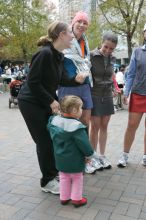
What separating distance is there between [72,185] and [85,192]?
45 centimetres

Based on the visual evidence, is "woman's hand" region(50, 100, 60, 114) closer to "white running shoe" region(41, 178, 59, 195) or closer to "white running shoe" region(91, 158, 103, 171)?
"white running shoe" region(41, 178, 59, 195)

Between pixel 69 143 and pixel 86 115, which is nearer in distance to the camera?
pixel 69 143

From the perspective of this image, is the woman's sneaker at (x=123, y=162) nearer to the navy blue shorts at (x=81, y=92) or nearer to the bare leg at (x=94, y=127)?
the bare leg at (x=94, y=127)

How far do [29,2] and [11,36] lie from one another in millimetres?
2696

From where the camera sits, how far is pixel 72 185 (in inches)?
154

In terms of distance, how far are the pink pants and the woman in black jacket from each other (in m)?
0.34

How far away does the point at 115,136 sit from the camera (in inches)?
303

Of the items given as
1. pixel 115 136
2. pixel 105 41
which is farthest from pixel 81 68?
pixel 115 136

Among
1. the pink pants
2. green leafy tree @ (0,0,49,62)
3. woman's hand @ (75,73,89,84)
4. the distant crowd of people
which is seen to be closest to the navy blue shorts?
the distant crowd of people

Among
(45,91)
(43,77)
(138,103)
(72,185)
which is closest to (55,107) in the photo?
(45,91)

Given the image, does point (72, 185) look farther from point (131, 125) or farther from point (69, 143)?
point (131, 125)

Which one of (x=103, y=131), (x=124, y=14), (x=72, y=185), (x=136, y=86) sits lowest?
(x=72, y=185)

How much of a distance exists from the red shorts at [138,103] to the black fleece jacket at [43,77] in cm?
143

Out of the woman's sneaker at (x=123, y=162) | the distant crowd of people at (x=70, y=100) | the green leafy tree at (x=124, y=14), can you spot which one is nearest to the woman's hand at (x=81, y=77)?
the distant crowd of people at (x=70, y=100)
